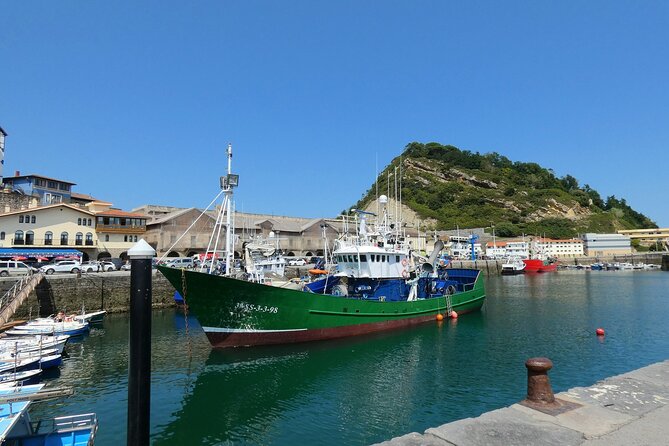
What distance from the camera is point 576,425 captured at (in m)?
5.21

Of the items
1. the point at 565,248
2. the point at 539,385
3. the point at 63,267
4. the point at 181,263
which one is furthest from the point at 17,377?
the point at 565,248

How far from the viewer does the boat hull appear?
1684 centimetres

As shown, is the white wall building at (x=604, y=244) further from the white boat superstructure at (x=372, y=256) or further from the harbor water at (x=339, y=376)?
the white boat superstructure at (x=372, y=256)

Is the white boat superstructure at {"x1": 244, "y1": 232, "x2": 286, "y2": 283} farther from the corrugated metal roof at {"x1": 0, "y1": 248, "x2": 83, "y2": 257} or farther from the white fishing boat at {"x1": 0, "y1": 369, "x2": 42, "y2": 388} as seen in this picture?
the white fishing boat at {"x1": 0, "y1": 369, "x2": 42, "y2": 388}

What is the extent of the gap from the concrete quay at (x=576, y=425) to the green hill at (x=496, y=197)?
10724 centimetres

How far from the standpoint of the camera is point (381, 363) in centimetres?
1689

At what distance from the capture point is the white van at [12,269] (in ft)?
94.6

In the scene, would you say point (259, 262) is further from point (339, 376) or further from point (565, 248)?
point (565, 248)

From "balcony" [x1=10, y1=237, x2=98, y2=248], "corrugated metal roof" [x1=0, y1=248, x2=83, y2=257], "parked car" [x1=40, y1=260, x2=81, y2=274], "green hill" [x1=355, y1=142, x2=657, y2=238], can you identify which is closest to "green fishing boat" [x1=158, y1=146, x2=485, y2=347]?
"parked car" [x1=40, y1=260, x2=81, y2=274]

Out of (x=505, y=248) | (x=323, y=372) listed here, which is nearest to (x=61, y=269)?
(x=323, y=372)

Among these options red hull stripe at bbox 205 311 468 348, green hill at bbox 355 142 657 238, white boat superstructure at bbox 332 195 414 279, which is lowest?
red hull stripe at bbox 205 311 468 348

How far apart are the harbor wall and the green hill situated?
299ft

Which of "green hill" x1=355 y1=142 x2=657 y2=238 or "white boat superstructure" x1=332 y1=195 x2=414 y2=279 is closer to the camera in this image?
"white boat superstructure" x1=332 y1=195 x2=414 y2=279

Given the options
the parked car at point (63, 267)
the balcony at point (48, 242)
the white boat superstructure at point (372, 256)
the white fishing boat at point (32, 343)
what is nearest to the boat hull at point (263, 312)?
the white boat superstructure at point (372, 256)
